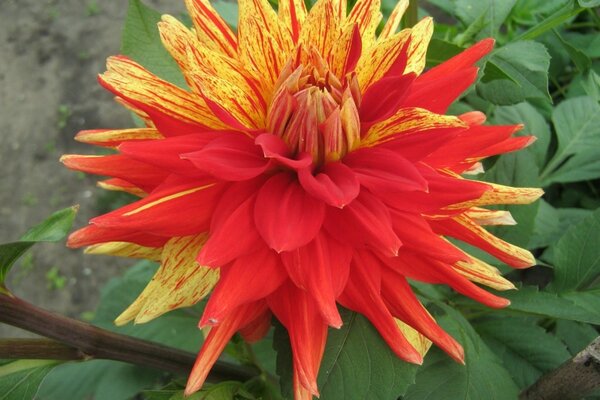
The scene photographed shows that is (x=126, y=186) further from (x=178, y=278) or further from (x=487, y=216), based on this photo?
(x=487, y=216)

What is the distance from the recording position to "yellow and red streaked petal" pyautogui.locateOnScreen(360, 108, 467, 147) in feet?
1.83

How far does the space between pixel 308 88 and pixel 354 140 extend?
64 millimetres

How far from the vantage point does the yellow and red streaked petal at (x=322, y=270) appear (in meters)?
0.53

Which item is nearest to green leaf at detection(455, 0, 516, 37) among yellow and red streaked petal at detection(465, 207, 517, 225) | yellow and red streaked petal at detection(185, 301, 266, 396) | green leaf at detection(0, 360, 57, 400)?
yellow and red streaked petal at detection(465, 207, 517, 225)

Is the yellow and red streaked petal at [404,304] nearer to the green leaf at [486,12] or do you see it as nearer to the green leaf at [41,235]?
the green leaf at [41,235]

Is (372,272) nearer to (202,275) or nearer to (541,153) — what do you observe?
(202,275)

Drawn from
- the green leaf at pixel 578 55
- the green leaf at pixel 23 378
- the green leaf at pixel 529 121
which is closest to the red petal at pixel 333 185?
the green leaf at pixel 23 378

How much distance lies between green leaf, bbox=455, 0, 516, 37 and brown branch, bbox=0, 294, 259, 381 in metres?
0.61

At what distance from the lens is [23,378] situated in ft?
2.28

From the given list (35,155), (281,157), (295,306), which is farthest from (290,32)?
(35,155)

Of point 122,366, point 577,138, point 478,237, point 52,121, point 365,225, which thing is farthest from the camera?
point 52,121

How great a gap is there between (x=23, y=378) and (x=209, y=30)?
410mm

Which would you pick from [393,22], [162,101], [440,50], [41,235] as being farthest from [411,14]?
[41,235]

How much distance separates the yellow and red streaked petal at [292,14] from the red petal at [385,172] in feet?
0.51
